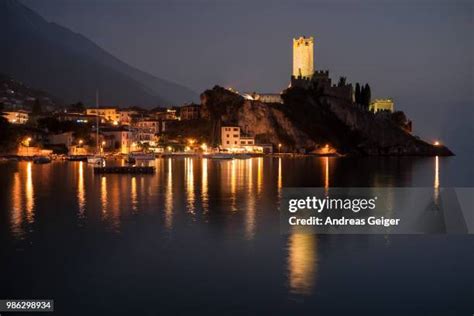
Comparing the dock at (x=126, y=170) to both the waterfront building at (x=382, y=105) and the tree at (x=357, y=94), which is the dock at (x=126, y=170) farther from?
the waterfront building at (x=382, y=105)

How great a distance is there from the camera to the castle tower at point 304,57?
328ft

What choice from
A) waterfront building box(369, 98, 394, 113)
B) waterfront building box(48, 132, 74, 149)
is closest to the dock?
waterfront building box(48, 132, 74, 149)

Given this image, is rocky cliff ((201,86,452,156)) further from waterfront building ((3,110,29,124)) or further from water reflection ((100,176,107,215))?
water reflection ((100,176,107,215))

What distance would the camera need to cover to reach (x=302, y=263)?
48.5 feet

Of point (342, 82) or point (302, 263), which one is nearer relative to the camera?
point (302, 263)

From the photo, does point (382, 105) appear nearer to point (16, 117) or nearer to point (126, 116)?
point (126, 116)

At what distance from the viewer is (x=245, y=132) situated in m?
88.4

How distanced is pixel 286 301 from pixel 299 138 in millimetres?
79369

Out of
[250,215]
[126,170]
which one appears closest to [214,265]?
[250,215]

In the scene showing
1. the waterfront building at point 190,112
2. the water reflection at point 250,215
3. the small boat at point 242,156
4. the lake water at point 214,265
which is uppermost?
the waterfront building at point 190,112

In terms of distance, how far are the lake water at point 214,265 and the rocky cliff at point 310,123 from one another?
63542mm

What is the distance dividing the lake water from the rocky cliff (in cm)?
6354

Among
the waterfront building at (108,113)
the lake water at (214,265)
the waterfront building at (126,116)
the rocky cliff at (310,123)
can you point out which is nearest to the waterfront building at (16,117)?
the waterfront building at (108,113)

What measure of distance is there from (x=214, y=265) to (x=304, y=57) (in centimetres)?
8895
